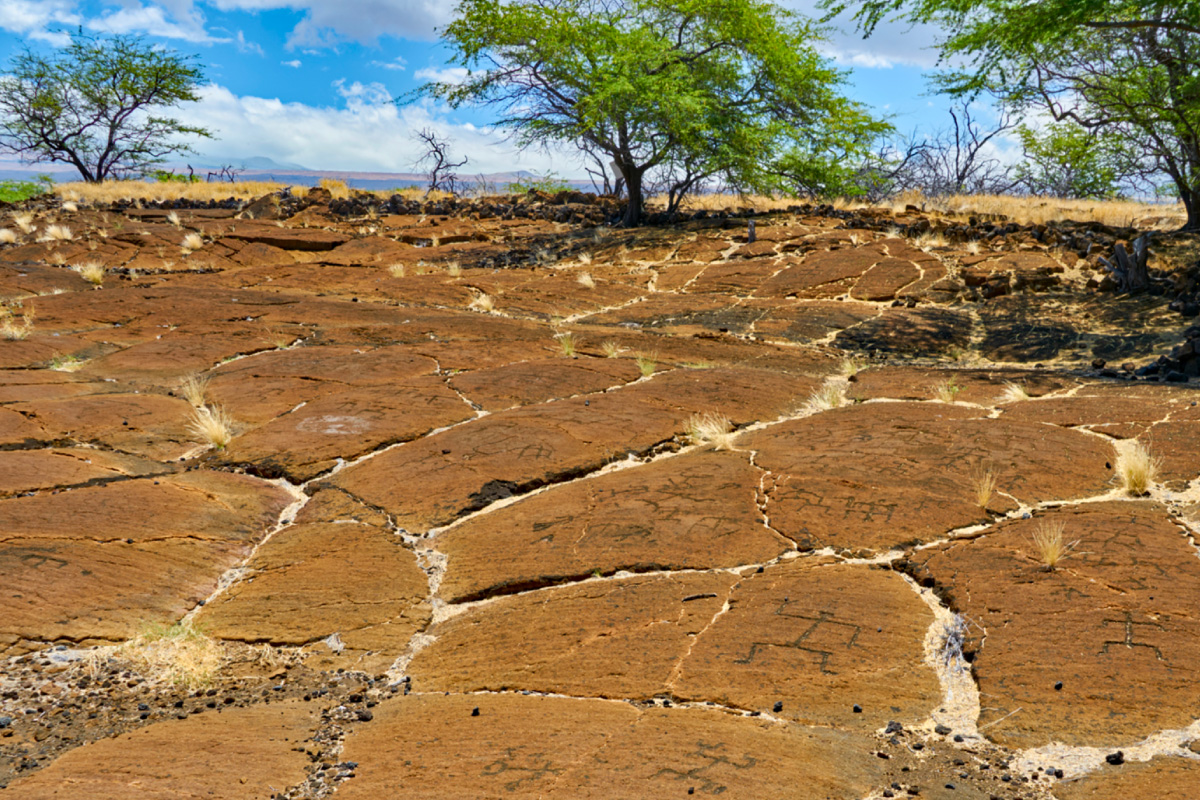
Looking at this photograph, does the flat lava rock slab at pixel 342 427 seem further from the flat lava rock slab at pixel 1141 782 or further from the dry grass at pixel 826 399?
the flat lava rock slab at pixel 1141 782

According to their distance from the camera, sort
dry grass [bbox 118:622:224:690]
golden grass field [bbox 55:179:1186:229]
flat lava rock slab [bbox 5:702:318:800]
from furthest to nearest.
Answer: golden grass field [bbox 55:179:1186:229] < dry grass [bbox 118:622:224:690] < flat lava rock slab [bbox 5:702:318:800]

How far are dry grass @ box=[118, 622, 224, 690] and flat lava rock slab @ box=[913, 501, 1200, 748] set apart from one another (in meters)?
2.84

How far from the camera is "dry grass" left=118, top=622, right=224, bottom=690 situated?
3023mm

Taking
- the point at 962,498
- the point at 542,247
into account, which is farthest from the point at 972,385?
the point at 542,247

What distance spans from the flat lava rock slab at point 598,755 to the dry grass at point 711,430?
248 cm

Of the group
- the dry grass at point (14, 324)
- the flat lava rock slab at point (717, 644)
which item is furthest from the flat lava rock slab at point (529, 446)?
the dry grass at point (14, 324)

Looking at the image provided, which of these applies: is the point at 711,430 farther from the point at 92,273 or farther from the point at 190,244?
the point at 190,244

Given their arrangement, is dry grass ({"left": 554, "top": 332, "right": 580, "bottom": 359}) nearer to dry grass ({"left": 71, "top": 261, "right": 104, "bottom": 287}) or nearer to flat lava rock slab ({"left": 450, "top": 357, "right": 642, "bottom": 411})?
flat lava rock slab ({"left": 450, "top": 357, "right": 642, "bottom": 411})

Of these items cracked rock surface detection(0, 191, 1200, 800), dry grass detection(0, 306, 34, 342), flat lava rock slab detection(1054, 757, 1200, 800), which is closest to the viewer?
flat lava rock slab detection(1054, 757, 1200, 800)

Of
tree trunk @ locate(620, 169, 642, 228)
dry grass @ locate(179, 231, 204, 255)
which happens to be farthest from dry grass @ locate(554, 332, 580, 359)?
tree trunk @ locate(620, 169, 642, 228)

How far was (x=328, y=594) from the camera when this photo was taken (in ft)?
11.8

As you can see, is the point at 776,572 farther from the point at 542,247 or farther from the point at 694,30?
the point at 694,30

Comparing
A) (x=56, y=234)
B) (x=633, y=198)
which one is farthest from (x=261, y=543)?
(x=633, y=198)

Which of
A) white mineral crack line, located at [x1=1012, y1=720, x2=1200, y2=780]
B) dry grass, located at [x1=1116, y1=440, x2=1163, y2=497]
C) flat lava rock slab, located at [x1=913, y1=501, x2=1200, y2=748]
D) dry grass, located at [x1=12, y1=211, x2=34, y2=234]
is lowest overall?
white mineral crack line, located at [x1=1012, y1=720, x2=1200, y2=780]
